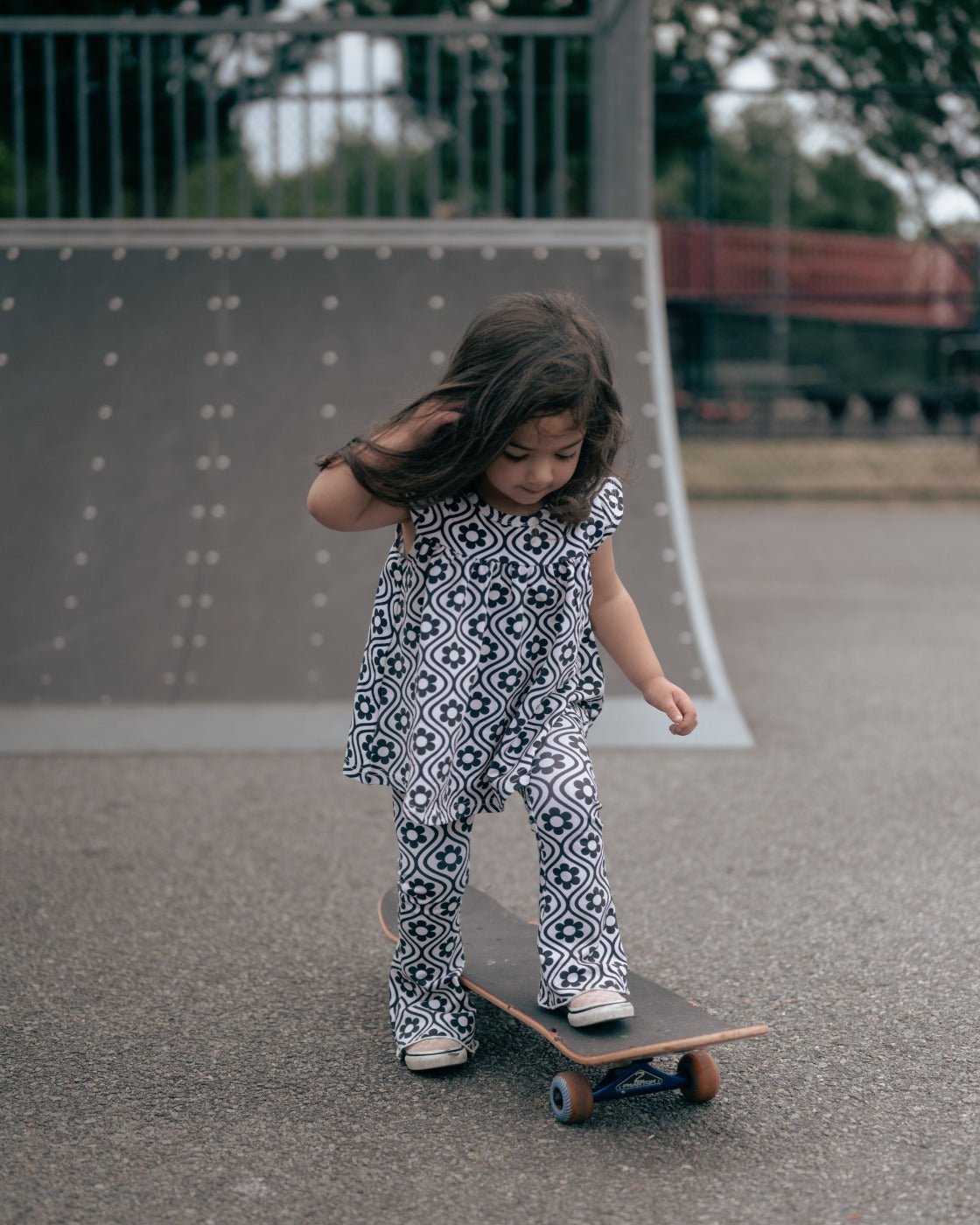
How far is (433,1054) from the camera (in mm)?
2557

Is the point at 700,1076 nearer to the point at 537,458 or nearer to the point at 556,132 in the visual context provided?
the point at 537,458

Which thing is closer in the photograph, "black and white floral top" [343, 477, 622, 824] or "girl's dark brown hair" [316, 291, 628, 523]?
"girl's dark brown hair" [316, 291, 628, 523]

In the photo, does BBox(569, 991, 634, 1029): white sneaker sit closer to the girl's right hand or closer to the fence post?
the girl's right hand

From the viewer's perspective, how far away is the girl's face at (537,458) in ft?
7.77

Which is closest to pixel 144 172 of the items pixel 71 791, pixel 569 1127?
pixel 71 791

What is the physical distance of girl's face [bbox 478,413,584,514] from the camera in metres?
2.37

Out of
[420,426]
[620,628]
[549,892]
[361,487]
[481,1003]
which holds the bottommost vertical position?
[481,1003]

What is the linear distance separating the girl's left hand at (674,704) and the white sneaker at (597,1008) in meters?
0.45

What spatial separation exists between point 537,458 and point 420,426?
0.68 feet

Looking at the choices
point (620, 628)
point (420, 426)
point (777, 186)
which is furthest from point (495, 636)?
point (777, 186)

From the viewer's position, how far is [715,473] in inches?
642

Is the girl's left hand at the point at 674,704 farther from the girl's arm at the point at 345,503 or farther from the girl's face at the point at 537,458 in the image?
the girl's arm at the point at 345,503

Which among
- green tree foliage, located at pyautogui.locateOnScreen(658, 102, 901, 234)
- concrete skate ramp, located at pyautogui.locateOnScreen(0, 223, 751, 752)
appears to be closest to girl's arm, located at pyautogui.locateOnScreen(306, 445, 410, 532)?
concrete skate ramp, located at pyautogui.locateOnScreen(0, 223, 751, 752)

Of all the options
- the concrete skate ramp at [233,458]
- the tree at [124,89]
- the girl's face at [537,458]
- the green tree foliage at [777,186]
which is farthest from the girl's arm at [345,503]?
the green tree foliage at [777,186]
